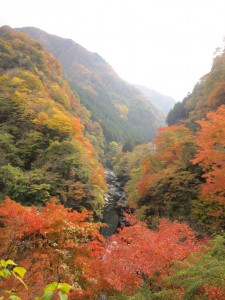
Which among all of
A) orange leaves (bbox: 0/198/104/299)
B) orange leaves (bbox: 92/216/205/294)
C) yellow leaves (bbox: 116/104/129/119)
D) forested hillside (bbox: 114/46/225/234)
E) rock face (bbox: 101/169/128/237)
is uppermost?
yellow leaves (bbox: 116/104/129/119)

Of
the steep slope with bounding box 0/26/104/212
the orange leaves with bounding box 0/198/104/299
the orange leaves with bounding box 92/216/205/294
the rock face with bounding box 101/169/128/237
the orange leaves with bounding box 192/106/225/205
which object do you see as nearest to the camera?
the orange leaves with bounding box 92/216/205/294

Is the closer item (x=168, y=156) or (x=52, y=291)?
(x=52, y=291)

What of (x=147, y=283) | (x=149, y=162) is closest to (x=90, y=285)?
(x=147, y=283)

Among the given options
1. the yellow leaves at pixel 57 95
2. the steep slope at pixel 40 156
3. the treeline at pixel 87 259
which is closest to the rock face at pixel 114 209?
the steep slope at pixel 40 156

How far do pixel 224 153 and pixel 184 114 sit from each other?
160ft

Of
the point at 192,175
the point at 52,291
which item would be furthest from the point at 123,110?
the point at 52,291

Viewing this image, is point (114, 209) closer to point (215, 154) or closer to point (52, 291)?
point (215, 154)

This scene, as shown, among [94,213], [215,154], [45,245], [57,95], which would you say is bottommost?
[94,213]

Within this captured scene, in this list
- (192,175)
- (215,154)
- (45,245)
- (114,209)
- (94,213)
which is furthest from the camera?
(114,209)

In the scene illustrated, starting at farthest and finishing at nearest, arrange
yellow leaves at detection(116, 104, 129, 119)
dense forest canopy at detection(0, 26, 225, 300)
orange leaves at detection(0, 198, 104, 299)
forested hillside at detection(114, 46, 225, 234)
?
1. yellow leaves at detection(116, 104, 129, 119)
2. forested hillside at detection(114, 46, 225, 234)
3. orange leaves at detection(0, 198, 104, 299)
4. dense forest canopy at detection(0, 26, 225, 300)

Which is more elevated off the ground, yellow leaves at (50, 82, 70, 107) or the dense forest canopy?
yellow leaves at (50, 82, 70, 107)

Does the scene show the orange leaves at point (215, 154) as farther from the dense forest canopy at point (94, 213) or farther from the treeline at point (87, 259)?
the treeline at point (87, 259)

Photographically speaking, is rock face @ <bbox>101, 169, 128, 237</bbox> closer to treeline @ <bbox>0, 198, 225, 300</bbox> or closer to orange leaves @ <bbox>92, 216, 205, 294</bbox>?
treeline @ <bbox>0, 198, 225, 300</bbox>

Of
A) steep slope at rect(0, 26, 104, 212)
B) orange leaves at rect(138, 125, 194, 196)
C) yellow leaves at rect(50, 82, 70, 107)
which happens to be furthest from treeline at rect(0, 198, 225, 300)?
yellow leaves at rect(50, 82, 70, 107)
